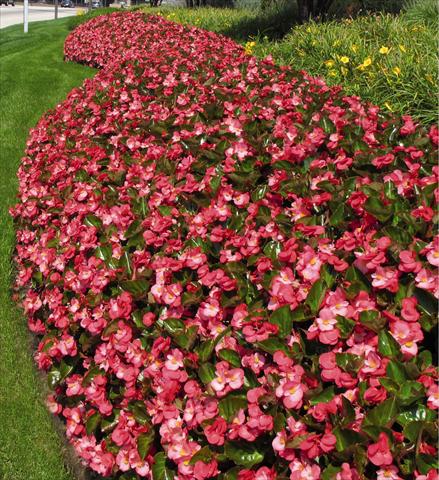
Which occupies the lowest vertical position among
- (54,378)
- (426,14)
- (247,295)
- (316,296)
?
(426,14)

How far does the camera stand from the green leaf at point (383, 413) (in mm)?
1745

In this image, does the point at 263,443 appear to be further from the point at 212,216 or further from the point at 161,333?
the point at 212,216

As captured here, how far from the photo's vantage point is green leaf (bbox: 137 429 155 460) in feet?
7.76

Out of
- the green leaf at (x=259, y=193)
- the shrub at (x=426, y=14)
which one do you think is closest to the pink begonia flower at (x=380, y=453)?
the green leaf at (x=259, y=193)

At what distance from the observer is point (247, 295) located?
248 centimetres

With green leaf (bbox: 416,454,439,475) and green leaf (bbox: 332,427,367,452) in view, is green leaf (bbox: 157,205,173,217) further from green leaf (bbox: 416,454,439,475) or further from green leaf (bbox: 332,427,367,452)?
green leaf (bbox: 416,454,439,475)

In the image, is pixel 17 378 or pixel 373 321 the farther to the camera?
pixel 17 378

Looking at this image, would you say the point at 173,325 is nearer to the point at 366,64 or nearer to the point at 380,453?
the point at 380,453

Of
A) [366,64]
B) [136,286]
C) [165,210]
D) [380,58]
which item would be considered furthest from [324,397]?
[380,58]

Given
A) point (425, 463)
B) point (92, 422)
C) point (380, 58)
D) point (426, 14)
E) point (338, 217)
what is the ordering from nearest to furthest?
point (425, 463), point (338, 217), point (92, 422), point (380, 58), point (426, 14)

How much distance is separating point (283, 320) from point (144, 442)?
0.82 meters

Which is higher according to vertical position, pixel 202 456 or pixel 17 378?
pixel 202 456

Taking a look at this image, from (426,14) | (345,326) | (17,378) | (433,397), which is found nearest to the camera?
(433,397)

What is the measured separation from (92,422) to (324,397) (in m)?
1.32
